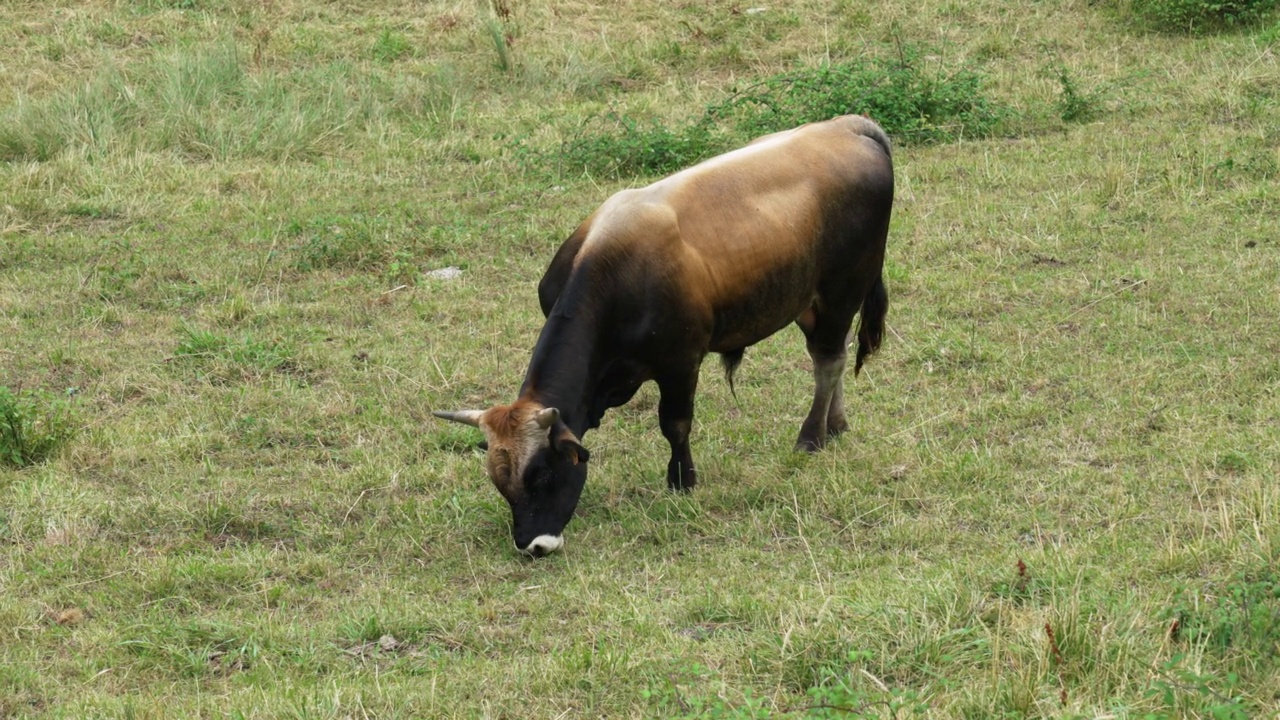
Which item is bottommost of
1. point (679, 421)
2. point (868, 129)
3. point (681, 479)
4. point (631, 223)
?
point (681, 479)

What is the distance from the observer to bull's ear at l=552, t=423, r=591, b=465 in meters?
6.41

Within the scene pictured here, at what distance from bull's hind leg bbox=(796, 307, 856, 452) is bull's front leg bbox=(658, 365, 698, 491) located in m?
0.75

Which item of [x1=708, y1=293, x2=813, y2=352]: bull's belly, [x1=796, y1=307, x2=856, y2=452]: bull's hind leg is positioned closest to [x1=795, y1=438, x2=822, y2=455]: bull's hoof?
A: [x1=796, y1=307, x2=856, y2=452]: bull's hind leg

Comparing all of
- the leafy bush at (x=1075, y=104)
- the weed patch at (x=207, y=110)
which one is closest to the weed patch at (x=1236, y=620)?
the leafy bush at (x=1075, y=104)

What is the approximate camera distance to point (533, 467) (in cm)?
642

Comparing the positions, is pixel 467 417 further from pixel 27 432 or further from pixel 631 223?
pixel 27 432

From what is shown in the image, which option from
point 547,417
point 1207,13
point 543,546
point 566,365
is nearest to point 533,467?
point 547,417

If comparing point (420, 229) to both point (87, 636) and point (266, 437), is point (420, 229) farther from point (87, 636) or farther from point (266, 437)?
point (87, 636)

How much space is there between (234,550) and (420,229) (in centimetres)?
493

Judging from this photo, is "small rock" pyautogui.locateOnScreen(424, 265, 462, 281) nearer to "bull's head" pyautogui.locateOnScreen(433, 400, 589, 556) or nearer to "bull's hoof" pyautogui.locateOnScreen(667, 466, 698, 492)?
"bull's hoof" pyautogui.locateOnScreen(667, 466, 698, 492)

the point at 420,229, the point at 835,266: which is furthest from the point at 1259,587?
the point at 420,229

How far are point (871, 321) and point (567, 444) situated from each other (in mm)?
2438

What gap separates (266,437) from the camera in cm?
811

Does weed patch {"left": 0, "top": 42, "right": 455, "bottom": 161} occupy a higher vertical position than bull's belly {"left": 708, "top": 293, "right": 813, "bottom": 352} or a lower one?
lower
